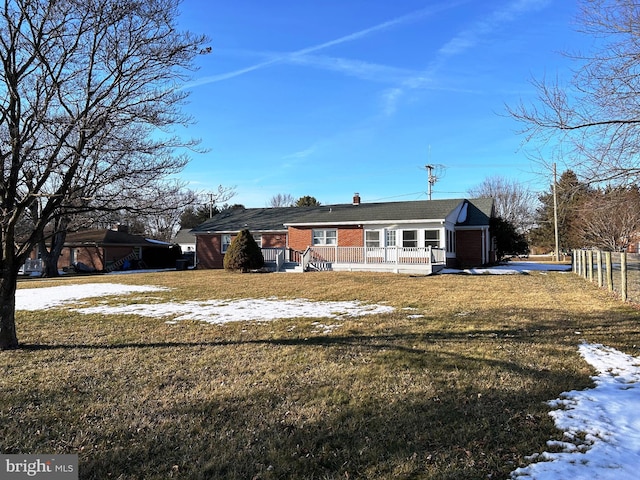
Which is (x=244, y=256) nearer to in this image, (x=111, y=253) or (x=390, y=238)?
(x=390, y=238)

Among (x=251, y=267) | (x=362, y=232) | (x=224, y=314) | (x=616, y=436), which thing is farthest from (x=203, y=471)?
(x=362, y=232)

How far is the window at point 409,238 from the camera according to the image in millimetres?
22969

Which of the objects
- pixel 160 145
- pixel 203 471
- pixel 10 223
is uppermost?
pixel 160 145

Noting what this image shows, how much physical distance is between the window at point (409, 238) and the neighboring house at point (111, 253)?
2199cm

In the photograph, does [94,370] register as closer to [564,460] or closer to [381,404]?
[381,404]

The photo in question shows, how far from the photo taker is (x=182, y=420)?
382 centimetres

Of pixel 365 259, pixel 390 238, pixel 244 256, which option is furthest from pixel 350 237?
pixel 244 256

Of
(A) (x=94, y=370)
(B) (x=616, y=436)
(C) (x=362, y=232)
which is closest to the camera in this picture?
(B) (x=616, y=436)

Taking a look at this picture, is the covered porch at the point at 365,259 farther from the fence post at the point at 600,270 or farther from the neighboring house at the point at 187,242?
the neighboring house at the point at 187,242

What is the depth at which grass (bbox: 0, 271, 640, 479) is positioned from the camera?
3.11 m

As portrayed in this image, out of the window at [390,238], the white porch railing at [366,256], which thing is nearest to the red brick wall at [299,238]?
the white porch railing at [366,256]

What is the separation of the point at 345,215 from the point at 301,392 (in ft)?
69.8

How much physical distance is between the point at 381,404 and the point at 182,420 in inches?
73.3

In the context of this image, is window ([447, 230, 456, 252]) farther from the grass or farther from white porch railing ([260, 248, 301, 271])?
the grass
